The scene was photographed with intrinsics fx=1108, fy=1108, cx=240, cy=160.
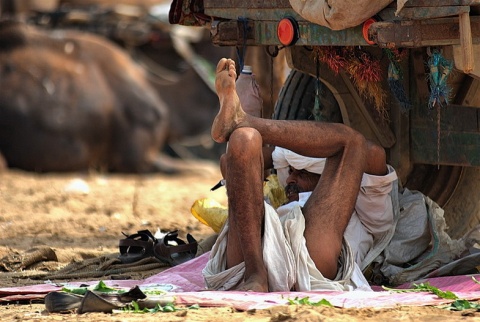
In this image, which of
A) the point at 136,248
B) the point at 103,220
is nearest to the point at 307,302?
the point at 136,248

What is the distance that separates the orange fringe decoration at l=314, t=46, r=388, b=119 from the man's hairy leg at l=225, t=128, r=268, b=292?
3.23 ft

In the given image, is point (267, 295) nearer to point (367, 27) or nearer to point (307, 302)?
point (307, 302)

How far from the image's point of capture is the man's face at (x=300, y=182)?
222 inches

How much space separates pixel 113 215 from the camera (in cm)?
907

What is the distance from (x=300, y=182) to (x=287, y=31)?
77 cm

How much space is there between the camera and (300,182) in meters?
5.67

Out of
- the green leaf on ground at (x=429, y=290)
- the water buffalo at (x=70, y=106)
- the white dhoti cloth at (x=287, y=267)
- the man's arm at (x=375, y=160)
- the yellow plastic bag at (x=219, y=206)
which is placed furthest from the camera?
the water buffalo at (x=70, y=106)

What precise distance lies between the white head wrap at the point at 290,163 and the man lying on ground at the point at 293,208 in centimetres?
13

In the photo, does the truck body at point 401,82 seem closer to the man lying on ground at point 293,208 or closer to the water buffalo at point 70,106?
the man lying on ground at point 293,208

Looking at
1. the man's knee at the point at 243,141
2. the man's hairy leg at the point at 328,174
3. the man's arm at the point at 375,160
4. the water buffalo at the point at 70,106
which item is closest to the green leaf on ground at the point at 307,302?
the man's hairy leg at the point at 328,174

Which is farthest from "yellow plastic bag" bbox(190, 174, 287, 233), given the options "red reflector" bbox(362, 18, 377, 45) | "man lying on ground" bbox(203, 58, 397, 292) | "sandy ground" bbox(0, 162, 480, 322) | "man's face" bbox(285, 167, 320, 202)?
"red reflector" bbox(362, 18, 377, 45)

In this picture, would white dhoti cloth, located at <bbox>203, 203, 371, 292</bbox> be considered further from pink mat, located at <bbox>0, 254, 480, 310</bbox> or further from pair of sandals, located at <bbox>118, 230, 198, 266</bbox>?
pair of sandals, located at <bbox>118, 230, 198, 266</bbox>

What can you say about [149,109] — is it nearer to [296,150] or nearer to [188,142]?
[188,142]

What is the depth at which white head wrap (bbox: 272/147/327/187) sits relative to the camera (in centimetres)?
557
